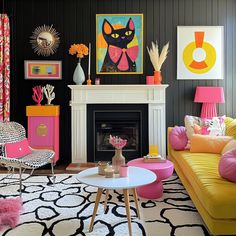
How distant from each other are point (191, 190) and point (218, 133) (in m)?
1.20

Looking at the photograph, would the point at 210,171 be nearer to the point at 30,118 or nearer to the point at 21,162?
the point at 21,162

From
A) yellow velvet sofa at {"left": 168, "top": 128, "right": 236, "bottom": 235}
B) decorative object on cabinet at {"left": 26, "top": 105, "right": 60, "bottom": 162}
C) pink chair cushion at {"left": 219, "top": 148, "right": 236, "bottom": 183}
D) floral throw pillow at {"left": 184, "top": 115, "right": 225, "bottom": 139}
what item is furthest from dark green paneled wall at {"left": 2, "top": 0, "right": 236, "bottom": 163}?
pink chair cushion at {"left": 219, "top": 148, "right": 236, "bottom": 183}

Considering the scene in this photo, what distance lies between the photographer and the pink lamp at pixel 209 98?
459 cm

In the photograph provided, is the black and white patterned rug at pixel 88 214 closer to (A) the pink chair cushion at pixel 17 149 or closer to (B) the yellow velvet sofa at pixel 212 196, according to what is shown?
(B) the yellow velvet sofa at pixel 212 196

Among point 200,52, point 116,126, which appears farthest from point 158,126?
point 200,52

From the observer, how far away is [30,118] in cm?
464

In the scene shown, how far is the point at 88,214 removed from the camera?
2.78 meters

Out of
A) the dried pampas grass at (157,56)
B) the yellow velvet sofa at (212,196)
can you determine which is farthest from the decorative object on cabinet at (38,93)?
the yellow velvet sofa at (212,196)

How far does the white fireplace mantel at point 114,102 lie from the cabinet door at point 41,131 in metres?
0.36

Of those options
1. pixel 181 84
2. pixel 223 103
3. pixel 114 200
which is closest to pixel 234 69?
pixel 223 103

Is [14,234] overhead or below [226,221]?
below

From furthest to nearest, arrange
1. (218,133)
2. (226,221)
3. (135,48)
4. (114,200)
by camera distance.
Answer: (135,48) → (218,133) → (114,200) → (226,221)

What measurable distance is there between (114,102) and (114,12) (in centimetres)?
147

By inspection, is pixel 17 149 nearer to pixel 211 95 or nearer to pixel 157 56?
pixel 157 56
